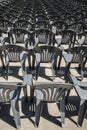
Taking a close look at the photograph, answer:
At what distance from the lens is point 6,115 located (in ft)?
16.3

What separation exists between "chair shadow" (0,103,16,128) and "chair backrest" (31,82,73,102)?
0.89 metres

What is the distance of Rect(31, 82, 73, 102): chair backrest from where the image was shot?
4094 mm

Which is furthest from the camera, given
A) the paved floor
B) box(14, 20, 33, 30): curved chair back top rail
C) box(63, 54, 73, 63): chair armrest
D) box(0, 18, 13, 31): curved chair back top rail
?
box(0, 18, 13, 31): curved chair back top rail

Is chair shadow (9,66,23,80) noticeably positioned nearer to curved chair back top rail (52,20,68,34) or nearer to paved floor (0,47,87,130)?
paved floor (0,47,87,130)

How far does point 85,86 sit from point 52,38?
4049 mm

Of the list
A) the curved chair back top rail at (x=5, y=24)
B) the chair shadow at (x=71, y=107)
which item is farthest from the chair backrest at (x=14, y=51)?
the curved chair back top rail at (x=5, y=24)

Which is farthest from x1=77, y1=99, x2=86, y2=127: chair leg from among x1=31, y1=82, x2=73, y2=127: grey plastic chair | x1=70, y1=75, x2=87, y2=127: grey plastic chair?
x1=31, y1=82, x2=73, y2=127: grey plastic chair

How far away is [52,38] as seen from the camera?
26.8 ft

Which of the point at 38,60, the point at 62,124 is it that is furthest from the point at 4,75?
the point at 62,124

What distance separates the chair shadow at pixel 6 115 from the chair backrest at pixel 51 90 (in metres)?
0.89

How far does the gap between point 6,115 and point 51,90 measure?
1.37 m

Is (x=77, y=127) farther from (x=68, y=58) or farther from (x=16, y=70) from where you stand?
(x=16, y=70)

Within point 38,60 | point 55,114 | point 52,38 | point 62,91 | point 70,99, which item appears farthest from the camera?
point 52,38

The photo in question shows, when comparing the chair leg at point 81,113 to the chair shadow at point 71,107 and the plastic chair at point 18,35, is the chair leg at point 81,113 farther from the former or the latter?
the plastic chair at point 18,35
